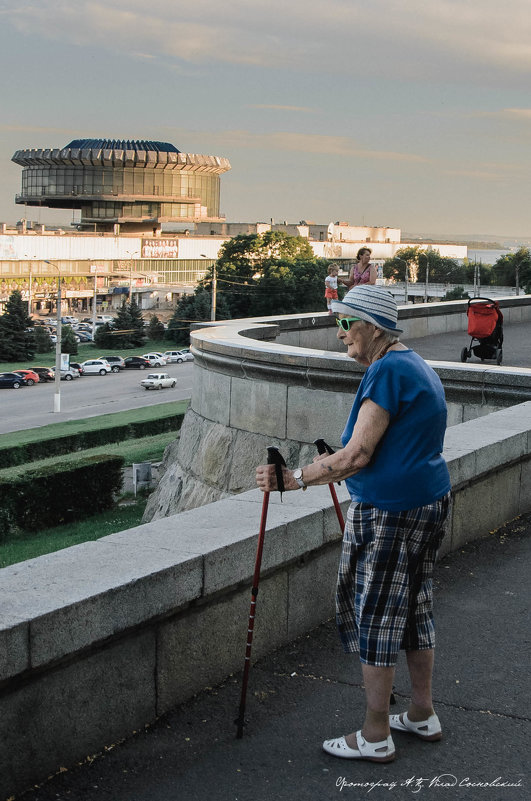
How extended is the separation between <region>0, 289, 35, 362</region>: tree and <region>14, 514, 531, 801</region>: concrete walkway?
7575cm

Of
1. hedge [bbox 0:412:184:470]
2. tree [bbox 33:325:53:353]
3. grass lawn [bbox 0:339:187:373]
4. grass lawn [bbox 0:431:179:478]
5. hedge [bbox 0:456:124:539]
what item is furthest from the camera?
tree [bbox 33:325:53:353]

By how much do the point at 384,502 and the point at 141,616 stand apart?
44.2 inches

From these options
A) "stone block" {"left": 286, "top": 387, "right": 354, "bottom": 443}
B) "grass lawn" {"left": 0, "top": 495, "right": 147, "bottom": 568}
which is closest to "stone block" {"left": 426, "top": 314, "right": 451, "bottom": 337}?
"grass lawn" {"left": 0, "top": 495, "right": 147, "bottom": 568}

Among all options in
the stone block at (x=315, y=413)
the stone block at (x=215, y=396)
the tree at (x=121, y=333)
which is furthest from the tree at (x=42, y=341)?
the stone block at (x=315, y=413)

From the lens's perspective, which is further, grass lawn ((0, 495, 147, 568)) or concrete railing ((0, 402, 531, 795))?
grass lawn ((0, 495, 147, 568))

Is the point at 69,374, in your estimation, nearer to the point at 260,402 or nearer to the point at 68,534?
the point at 68,534

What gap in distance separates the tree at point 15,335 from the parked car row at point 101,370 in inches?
257

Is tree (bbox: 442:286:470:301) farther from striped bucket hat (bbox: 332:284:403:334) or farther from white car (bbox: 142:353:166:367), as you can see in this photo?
striped bucket hat (bbox: 332:284:403:334)

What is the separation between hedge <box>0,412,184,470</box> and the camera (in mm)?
31250

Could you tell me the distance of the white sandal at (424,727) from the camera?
4098 mm

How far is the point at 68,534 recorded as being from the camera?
71.1 ft

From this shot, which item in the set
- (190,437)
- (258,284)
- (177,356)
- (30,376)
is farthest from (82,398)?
(190,437)

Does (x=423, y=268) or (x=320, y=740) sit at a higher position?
(x=423, y=268)

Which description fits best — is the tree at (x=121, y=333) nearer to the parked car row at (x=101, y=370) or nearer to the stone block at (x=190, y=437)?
the parked car row at (x=101, y=370)
